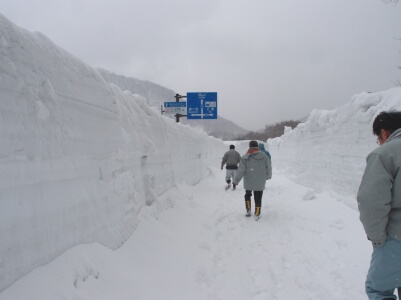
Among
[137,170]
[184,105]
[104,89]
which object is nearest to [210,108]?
[184,105]

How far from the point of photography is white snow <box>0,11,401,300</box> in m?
2.05

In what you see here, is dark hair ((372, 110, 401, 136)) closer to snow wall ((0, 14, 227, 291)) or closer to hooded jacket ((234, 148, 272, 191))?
snow wall ((0, 14, 227, 291))

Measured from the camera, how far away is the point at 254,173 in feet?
23.4

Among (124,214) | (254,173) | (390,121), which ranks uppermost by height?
(390,121)

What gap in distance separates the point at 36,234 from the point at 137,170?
281 cm

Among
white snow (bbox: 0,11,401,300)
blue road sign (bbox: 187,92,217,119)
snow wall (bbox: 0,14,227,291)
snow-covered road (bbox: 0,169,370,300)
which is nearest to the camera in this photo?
snow wall (bbox: 0,14,227,291)

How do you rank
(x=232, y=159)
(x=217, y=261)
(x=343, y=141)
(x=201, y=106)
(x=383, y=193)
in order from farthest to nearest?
(x=201, y=106) → (x=232, y=159) → (x=343, y=141) → (x=217, y=261) → (x=383, y=193)

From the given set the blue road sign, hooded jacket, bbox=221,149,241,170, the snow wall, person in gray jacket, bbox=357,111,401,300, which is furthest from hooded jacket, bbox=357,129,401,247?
the blue road sign

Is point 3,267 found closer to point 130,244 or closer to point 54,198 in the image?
point 54,198

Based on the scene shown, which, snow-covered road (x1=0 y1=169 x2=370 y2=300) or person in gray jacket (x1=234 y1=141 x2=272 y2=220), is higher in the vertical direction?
person in gray jacket (x1=234 y1=141 x2=272 y2=220)

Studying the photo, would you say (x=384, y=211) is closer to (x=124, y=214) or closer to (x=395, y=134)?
(x=395, y=134)

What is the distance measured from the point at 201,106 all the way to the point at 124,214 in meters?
14.9

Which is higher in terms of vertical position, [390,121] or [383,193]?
[390,121]

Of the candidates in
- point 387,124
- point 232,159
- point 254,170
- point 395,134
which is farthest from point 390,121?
point 232,159
